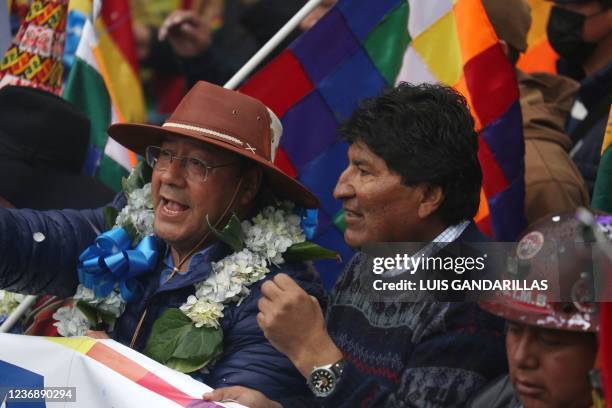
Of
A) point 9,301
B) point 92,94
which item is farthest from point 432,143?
point 92,94

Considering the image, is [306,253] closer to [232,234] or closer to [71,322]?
[232,234]

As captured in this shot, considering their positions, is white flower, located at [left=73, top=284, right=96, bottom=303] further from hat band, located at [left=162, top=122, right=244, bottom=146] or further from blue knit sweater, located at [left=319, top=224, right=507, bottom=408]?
blue knit sweater, located at [left=319, top=224, right=507, bottom=408]

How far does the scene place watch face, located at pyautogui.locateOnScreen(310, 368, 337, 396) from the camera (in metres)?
3.40

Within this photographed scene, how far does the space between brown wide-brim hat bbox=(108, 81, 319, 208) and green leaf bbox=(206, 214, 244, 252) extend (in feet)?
0.73

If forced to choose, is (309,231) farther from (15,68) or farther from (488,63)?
(15,68)

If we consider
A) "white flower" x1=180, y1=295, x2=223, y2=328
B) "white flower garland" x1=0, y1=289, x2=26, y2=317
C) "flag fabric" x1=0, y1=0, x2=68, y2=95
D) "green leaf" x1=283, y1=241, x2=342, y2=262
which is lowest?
"green leaf" x1=283, y1=241, x2=342, y2=262

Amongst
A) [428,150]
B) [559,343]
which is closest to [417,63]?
[428,150]

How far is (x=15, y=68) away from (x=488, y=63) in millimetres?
2193

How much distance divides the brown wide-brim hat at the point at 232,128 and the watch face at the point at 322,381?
0.89 metres

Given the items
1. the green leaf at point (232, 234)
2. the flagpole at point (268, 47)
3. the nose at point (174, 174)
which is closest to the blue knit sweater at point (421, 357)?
the green leaf at point (232, 234)

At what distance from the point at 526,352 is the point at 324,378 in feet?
2.28

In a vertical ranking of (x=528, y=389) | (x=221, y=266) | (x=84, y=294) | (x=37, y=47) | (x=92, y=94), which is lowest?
(x=528, y=389)

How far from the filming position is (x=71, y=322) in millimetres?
4168

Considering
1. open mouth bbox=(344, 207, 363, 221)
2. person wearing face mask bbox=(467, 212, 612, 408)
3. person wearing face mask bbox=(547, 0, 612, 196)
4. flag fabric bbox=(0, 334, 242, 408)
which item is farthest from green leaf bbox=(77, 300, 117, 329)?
person wearing face mask bbox=(547, 0, 612, 196)
